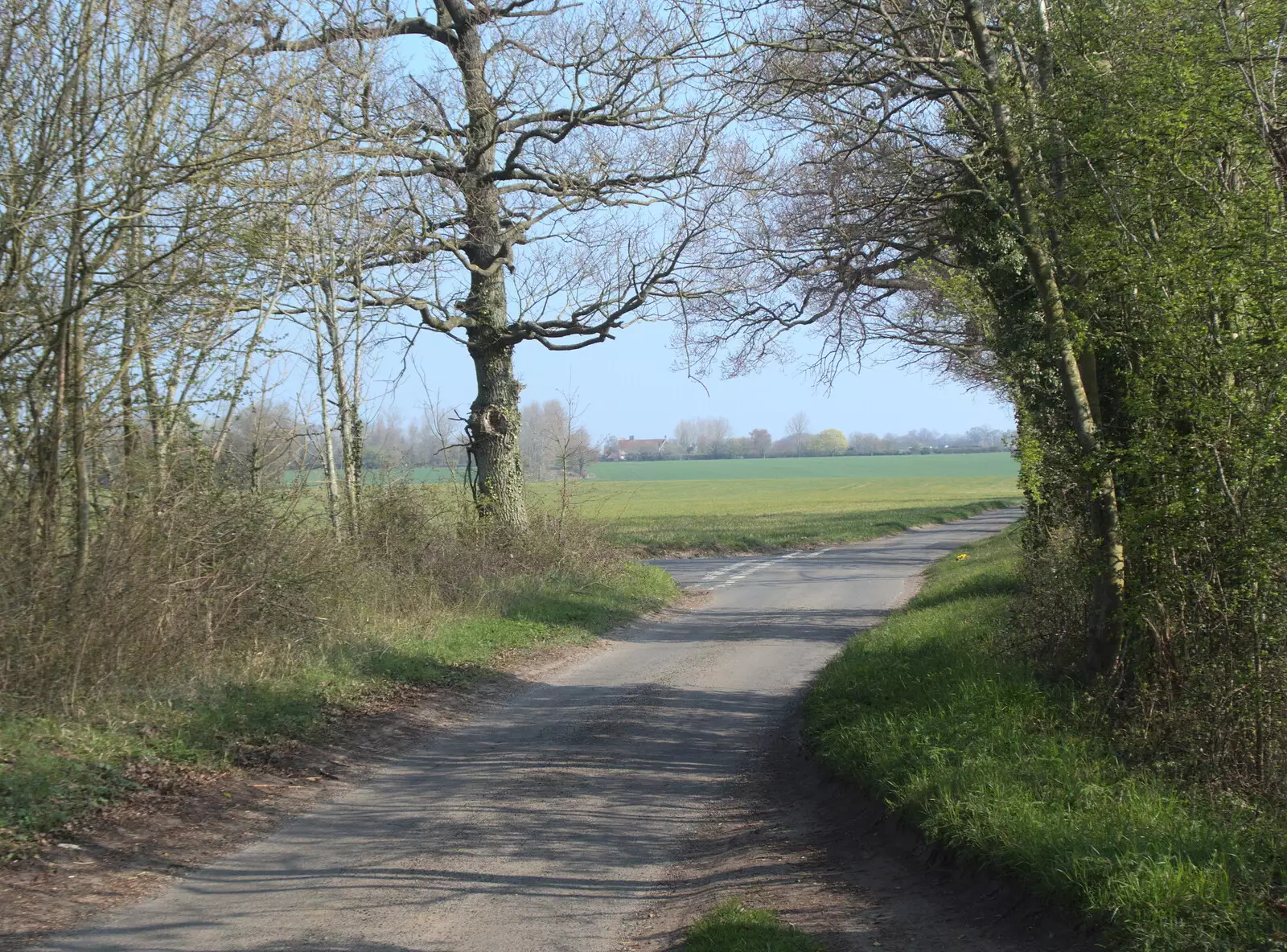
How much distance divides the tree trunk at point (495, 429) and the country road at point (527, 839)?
6986 millimetres

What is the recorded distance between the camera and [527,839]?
22.6ft

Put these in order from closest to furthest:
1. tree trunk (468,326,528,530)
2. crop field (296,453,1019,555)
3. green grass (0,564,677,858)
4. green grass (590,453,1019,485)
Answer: green grass (0,564,677,858), tree trunk (468,326,528,530), crop field (296,453,1019,555), green grass (590,453,1019,485)

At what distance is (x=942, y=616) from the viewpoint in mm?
13617

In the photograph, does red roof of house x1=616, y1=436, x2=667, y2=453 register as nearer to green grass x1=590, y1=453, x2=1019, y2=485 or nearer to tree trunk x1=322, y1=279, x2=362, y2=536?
green grass x1=590, y1=453, x2=1019, y2=485

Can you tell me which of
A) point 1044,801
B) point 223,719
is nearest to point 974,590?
point 1044,801

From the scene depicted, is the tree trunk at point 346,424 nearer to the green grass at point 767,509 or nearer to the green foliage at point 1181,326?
the green grass at point 767,509

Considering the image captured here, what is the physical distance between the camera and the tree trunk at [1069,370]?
344 inches

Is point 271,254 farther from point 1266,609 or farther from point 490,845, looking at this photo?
point 1266,609

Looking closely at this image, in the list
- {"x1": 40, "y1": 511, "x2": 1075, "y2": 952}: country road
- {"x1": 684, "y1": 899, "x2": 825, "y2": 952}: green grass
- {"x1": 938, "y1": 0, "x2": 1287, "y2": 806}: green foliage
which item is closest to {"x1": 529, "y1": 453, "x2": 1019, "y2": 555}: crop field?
{"x1": 40, "y1": 511, "x2": 1075, "y2": 952}: country road

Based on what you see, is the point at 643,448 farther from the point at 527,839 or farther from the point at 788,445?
the point at 527,839

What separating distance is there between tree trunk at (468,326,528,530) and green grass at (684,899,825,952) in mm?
14579

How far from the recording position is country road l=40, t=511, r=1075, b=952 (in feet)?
17.6

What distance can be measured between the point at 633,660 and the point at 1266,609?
26.0 feet

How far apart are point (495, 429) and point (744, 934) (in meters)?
15.5
